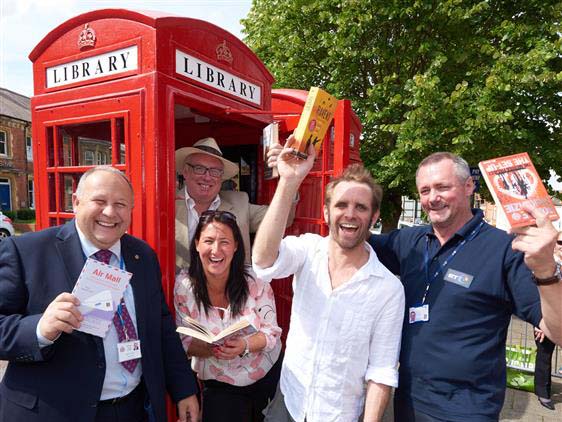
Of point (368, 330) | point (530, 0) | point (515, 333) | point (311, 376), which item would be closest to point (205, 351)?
point (311, 376)

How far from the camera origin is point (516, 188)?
63.4 inches

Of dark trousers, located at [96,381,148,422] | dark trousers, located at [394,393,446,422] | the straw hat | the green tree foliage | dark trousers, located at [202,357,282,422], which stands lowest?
dark trousers, located at [202,357,282,422]

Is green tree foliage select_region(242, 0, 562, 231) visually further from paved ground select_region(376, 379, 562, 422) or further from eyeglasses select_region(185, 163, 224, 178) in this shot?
eyeglasses select_region(185, 163, 224, 178)

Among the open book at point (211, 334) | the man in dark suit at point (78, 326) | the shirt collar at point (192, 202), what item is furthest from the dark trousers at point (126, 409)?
the shirt collar at point (192, 202)

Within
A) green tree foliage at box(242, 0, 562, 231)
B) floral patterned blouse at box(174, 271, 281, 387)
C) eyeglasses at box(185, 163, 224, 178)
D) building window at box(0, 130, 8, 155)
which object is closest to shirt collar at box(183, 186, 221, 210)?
eyeglasses at box(185, 163, 224, 178)

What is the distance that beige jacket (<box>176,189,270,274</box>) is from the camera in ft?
9.12

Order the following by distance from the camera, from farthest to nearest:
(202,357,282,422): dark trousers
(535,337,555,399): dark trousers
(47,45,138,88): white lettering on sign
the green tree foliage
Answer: the green tree foliage, (535,337,555,399): dark trousers, (47,45,138,88): white lettering on sign, (202,357,282,422): dark trousers

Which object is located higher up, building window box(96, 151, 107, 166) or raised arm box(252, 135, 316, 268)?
building window box(96, 151, 107, 166)

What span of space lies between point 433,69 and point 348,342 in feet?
21.7

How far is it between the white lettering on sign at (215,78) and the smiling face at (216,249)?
1.04 m

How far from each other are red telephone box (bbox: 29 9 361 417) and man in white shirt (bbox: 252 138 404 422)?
0.95 metres

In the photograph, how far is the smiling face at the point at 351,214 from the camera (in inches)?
71.9

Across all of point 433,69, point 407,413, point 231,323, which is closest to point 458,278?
point 407,413

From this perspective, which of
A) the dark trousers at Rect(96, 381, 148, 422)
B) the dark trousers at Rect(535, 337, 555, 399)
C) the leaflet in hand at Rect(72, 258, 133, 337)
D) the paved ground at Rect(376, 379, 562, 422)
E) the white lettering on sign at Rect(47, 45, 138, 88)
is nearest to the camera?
the leaflet in hand at Rect(72, 258, 133, 337)
